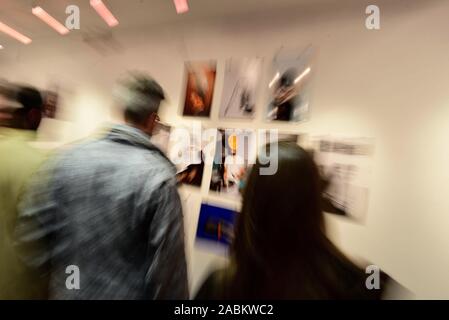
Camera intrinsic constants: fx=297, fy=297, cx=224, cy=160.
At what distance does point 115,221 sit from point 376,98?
3.98 feet

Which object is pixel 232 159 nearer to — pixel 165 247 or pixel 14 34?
pixel 165 247

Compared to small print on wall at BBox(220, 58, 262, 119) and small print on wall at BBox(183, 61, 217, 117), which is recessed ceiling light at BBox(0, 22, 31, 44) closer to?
small print on wall at BBox(183, 61, 217, 117)

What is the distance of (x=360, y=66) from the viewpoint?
138 centimetres

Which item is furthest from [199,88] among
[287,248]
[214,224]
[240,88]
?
[287,248]

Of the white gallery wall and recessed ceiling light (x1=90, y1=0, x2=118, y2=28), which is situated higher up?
recessed ceiling light (x1=90, y1=0, x2=118, y2=28)

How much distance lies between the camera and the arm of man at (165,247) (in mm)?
818

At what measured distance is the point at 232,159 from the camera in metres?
1.59

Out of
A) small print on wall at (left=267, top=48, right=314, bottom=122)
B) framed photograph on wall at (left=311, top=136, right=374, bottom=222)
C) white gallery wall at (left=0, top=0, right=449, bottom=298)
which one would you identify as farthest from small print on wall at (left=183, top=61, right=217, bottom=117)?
framed photograph on wall at (left=311, top=136, right=374, bottom=222)

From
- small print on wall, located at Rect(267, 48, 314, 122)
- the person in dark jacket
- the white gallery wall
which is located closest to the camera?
the person in dark jacket

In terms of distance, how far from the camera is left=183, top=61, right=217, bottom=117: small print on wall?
1.66 m

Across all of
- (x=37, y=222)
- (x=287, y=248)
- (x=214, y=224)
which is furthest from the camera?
(x=214, y=224)

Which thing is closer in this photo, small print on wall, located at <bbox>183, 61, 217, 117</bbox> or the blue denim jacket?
the blue denim jacket

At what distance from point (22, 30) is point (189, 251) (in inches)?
69.3

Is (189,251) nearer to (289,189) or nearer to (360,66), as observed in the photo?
(289,189)
